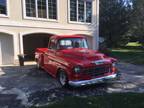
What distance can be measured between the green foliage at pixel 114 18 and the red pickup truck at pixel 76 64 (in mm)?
21113

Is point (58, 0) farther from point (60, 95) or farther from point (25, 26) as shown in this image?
point (60, 95)

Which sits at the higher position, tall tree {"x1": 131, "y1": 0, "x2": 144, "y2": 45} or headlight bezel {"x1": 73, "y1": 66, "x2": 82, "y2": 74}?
tall tree {"x1": 131, "y1": 0, "x2": 144, "y2": 45}

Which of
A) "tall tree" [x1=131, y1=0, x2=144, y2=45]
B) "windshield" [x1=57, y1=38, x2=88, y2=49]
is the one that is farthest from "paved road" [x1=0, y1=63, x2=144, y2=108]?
"tall tree" [x1=131, y1=0, x2=144, y2=45]

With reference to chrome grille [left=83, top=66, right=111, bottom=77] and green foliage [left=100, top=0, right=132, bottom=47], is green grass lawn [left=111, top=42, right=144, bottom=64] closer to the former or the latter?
green foliage [left=100, top=0, right=132, bottom=47]

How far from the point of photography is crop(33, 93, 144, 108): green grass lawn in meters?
5.77

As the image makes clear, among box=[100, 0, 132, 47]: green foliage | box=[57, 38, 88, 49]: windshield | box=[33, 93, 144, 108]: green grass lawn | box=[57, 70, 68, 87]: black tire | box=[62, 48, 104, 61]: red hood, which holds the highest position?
box=[100, 0, 132, 47]: green foliage

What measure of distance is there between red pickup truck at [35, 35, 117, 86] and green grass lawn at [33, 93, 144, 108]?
815mm

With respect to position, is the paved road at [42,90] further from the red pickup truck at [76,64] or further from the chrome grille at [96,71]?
the chrome grille at [96,71]

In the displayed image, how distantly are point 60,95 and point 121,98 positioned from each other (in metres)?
2.14

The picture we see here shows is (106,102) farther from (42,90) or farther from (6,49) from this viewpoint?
(6,49)

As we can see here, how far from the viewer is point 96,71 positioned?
7301 mm

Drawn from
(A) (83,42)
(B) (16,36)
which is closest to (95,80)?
(A) (83,42)

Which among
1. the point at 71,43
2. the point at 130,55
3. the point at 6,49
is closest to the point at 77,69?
the point at 71,43

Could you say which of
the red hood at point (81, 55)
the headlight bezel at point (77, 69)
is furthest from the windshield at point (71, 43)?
the headlight bezel at point (77, 69)
